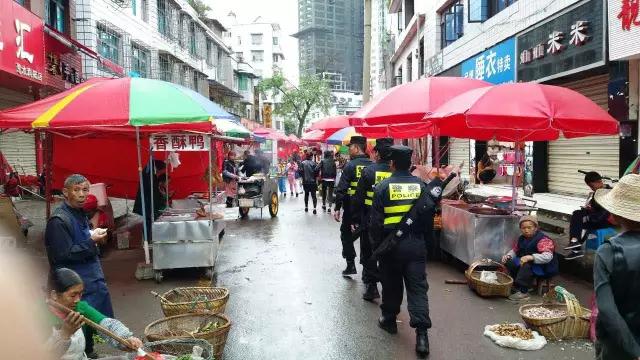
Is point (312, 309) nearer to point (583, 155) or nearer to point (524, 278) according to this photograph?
point (524, 278)

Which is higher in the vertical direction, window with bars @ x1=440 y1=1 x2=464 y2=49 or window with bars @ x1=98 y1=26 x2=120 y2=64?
window with bars @ x1=440 y1=1 x2=464 y2=49

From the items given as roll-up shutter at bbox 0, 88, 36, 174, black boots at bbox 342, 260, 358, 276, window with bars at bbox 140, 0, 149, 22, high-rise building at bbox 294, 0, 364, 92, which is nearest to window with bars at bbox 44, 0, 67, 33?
roll-up shutter at bbox 0, 88, 36, 174

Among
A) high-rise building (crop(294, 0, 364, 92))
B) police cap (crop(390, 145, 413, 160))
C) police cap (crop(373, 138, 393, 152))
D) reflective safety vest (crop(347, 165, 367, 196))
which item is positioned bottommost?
reflective safety vest (crop(347, 165, 367, 196))

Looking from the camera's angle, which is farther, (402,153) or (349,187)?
(349,187)

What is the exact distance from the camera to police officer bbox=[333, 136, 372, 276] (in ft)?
23.4

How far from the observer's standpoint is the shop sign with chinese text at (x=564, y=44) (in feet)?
29.2

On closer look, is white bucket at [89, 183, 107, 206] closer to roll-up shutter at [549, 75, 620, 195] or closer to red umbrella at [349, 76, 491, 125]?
red umbrella at [349, 76, 491, 125]

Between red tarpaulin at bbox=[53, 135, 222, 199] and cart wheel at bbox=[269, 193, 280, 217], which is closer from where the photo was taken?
red tarpaulin at bbox=[53, 135, 222, 199]

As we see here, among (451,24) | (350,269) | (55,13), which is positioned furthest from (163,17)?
(350,269)

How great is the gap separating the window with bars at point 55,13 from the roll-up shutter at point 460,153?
13.6 m

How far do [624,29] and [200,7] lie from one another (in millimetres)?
29640

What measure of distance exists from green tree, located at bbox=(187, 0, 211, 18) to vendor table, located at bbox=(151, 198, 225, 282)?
87.8 feet

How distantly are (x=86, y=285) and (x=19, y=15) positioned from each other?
8.06 metres

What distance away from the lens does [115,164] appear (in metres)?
10.0
